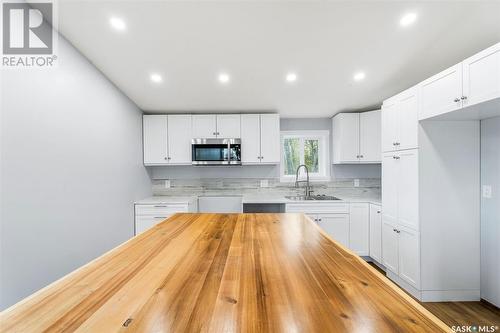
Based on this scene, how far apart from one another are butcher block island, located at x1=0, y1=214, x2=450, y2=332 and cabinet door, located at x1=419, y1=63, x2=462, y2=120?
1.70 metres

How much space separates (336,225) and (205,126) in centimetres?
242

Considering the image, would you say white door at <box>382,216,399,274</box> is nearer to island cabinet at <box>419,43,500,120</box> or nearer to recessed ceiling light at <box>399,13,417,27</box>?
island cabinet at <box>419,43,500,120</box>

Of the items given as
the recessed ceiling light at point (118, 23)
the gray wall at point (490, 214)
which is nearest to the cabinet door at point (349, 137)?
the gray wall at point (490, 214)

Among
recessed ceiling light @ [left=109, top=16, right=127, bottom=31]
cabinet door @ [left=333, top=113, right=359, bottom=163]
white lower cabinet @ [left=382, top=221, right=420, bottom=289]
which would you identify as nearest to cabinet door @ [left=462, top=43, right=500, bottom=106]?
white lower cabinet @ [left=382, top=221, right=420, bottom=289]

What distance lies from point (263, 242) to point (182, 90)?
238 centimetres

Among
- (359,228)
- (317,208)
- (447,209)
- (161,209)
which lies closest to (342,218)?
(359,228)

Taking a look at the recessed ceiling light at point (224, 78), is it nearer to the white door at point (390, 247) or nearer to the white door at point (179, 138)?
the white door at point (179, 138)

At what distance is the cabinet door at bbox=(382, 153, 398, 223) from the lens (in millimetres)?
2344

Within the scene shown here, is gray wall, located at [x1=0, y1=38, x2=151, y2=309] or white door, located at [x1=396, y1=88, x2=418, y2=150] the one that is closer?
gray wall, located at [x1=0, y1=38, x2=151, y2=309]

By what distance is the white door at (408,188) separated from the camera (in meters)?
2.08

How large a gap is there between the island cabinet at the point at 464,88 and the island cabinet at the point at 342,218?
1453mm

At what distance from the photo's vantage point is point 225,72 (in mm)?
2439

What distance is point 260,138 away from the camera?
11.0 ft

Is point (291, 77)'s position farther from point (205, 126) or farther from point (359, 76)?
point (205, 126)
